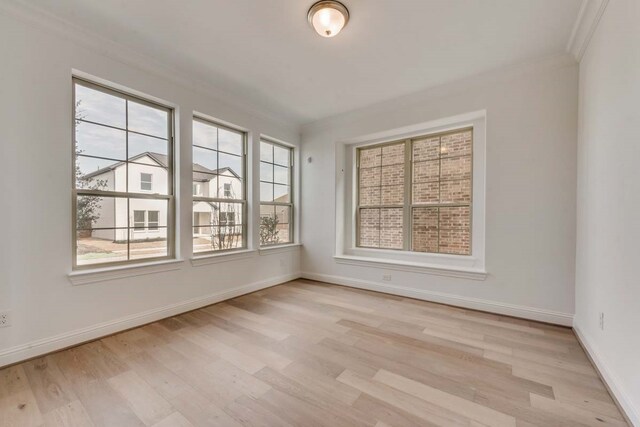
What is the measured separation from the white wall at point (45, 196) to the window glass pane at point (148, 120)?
7.7 inches

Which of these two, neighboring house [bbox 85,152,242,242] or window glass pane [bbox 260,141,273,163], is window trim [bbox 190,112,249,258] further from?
window glass pane [bbox 260,141,273,163]

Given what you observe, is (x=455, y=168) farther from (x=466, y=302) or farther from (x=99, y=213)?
(x=99, y=213)

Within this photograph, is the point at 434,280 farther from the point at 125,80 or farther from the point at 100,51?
the point at 100,51

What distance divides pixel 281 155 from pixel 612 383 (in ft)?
14.7

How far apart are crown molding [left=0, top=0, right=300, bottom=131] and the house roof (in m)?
0.87

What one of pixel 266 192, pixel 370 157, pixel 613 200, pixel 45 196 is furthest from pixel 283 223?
pixel 613 200

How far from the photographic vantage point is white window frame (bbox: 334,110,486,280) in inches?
138

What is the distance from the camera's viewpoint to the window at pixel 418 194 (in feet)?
12.2

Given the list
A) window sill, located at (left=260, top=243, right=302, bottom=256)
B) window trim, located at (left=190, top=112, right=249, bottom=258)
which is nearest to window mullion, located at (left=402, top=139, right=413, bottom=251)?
window sill, located at (left=260, top=243, right=302, bottom=256)

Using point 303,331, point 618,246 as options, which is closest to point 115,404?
point 303,331

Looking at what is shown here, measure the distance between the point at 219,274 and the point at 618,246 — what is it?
3.83 metres

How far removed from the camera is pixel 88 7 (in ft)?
7.24

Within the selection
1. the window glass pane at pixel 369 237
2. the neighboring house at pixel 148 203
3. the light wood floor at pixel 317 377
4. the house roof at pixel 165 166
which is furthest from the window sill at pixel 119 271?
the window glass pane at pixel 369 237

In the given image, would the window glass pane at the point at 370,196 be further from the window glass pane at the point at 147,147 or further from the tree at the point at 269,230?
the window glass pane at the point at 147,147
